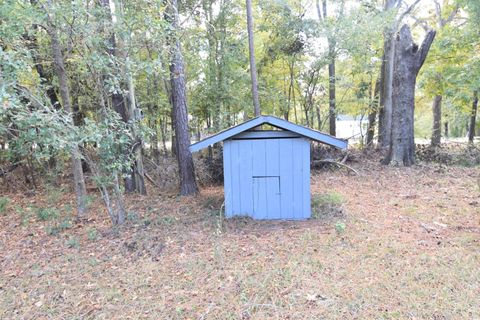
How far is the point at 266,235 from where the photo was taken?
4.22 metres

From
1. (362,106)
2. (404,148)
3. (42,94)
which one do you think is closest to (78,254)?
(42,94)

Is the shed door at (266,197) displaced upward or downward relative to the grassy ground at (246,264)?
upward

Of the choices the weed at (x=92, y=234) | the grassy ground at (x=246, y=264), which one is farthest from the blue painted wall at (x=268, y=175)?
the weed at (x=92, y=234)

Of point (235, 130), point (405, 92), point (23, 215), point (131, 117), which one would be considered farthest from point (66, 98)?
point (405, 92)

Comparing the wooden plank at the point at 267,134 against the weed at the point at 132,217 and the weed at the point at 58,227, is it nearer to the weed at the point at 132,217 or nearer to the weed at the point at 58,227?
the weed at the point at 132,217

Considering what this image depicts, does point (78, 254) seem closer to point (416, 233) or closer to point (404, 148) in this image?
point (416, 233)

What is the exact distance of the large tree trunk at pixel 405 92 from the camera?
337 inches

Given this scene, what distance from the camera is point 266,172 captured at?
483 centimetres

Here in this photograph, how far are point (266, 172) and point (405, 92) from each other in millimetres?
6049

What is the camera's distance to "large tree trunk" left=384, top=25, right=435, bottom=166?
855 cm

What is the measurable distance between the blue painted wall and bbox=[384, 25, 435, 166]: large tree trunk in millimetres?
5159

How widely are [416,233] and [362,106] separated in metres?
8.56

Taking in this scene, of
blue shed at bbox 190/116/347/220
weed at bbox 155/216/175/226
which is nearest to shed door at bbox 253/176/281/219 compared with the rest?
blue shed at bbox 190/116/347/220

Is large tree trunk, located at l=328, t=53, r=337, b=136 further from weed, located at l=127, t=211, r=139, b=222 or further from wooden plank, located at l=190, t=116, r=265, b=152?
weed, located at l=127, t=211, r=139, b=222
